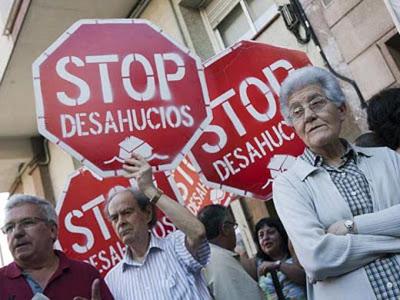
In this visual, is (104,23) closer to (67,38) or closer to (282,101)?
(67,38)

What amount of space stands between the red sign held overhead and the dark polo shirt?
1.17 m

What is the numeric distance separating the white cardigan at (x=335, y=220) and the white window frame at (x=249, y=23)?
3606 mm

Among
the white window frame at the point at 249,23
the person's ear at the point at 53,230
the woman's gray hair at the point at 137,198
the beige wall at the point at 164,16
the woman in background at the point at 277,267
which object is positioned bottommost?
the woman in background at the point at 277,267

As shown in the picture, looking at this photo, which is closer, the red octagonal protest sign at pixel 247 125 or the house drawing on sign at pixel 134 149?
the house drawing on sign at pixel 134 149

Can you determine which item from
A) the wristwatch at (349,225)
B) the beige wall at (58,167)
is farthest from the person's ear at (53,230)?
the beige wall at (58,167)

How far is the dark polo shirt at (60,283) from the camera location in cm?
192

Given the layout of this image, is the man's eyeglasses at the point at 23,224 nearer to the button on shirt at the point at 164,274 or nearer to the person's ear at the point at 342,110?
the button on shirt at the point at 164,274

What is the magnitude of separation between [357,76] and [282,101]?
2.49 m

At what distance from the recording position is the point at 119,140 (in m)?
2.15

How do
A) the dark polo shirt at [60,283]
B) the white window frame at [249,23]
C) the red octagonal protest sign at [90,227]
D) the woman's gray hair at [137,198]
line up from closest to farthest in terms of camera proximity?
the dark polo shirt at [60,283] < the woman's gray hair at [137,198] < the red octagonal protest sign at [90,227] < the white window frame at [249,23]

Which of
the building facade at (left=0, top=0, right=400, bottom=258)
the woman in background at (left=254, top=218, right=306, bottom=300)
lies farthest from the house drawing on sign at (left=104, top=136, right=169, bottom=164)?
the building facade at (left=0, top=0, right=400, bottom=258)

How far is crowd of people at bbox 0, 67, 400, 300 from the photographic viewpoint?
5.02ft

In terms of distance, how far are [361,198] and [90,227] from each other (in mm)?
1738

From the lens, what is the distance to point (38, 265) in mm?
2078
